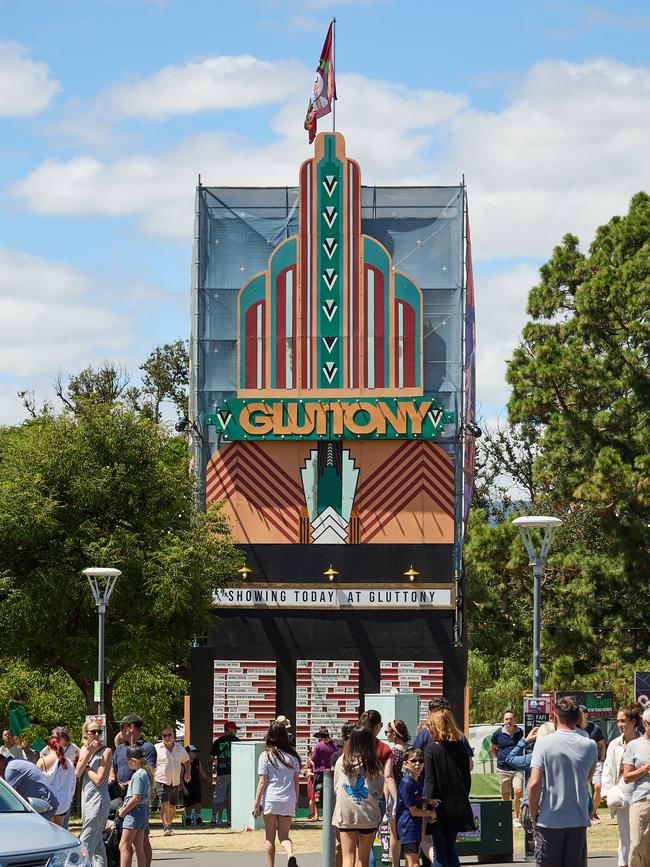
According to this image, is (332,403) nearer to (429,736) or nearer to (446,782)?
(429,736)

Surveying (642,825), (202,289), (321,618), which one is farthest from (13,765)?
(202,289)

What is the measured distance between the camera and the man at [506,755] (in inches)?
838

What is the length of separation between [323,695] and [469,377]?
8.04 m

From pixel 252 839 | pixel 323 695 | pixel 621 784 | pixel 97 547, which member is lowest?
pixel 252 839

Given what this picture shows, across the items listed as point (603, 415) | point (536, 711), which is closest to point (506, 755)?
point (536, 711)

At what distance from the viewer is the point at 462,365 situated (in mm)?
34906

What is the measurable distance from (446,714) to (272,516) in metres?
21.8

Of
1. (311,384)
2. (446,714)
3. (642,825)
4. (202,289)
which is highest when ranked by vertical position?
(202,289)

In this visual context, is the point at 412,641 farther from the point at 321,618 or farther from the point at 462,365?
the point at 462,365

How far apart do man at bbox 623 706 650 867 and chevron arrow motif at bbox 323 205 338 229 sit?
77.1 ft

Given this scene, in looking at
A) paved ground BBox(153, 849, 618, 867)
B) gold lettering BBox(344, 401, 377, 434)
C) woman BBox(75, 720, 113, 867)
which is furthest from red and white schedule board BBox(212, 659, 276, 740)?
woman BBox(75, 720, 113, 867)

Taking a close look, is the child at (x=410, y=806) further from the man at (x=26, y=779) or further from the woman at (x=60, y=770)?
the woman at (x=60, y=770)

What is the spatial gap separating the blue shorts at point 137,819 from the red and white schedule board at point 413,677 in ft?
59.2

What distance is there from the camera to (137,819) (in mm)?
15719
